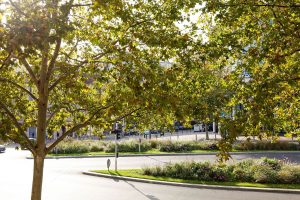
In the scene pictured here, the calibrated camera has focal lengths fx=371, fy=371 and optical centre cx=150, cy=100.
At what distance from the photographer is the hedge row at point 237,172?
1711 centimetres

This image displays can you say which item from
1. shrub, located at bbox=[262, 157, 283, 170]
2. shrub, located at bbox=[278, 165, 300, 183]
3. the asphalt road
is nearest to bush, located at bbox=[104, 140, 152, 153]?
the asphalt road

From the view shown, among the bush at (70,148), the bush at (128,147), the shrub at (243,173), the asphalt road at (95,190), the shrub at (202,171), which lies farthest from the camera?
the bush at (128,147)

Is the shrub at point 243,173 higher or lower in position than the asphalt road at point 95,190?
higher

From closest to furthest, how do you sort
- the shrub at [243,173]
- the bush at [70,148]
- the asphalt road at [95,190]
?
the asphalt road at [95,190] → the shrub at [243,173] → the bush at [70,148]

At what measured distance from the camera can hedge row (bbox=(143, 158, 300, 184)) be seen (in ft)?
56.1

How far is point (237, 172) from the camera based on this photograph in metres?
18.0

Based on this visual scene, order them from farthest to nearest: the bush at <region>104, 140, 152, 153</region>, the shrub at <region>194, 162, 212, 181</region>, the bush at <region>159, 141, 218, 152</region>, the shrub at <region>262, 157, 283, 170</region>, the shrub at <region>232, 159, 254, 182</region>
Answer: the bush at <region>104, 140, 152, 153</region>, the bush at <region>159, 141, 218, 152</region>, the shrub at <region>262, 157, 283, 170</region>, the shrub at <region>194, 162, 212, 181</region>, the shrub at <region>232, 159, 254, 182</region>

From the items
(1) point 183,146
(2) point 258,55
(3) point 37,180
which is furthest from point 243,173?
(1) point 183,146

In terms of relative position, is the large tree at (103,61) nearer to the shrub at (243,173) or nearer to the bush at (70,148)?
the shrub at (243,173)

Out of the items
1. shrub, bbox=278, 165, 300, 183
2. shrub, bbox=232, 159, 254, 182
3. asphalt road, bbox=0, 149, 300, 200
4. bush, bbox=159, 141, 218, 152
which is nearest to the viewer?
asphalt road, bbox=0, 149, 300, 200

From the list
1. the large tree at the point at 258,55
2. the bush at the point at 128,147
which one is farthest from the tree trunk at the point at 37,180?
the bush at the point at 128,147

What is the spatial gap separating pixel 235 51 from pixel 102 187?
10306 mm

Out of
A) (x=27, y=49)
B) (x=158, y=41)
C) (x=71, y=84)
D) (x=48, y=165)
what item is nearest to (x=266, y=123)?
(x=158, y=41)

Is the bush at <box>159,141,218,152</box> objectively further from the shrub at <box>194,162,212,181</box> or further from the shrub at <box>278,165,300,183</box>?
the shrub at <box>278,165,300,183</box>
